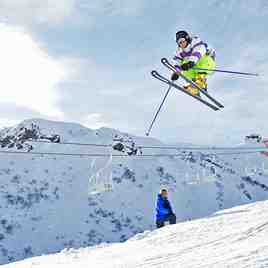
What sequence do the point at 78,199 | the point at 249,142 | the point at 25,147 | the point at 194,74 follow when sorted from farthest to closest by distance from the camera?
the point at 249,142 → the point at 25,147 → the point at 78,199 → the point at 194,74

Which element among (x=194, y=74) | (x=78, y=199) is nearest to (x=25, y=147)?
(x=78, y=199)

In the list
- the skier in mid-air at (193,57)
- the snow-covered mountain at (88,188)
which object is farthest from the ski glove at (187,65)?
the snow-covered mountain at (88,188)

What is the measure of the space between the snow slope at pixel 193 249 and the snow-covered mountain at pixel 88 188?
1263 inches

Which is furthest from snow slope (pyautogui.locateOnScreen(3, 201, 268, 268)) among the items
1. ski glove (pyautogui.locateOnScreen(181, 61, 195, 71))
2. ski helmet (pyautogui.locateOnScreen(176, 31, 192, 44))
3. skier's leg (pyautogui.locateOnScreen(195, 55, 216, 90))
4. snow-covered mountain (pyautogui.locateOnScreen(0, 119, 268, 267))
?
snow-covered mountain (pyautogui.locateOnScreen(0, 119, 268, 267))

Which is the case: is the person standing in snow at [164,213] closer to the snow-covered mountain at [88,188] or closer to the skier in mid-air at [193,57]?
the skier in mid-air at [193,57]

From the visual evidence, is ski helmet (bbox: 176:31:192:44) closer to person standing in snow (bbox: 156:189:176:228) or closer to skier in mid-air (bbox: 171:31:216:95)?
skier in mid-air (bbox: 171:31:216:95)

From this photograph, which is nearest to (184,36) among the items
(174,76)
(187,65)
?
(187,65)

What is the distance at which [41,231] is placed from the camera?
4422 cm

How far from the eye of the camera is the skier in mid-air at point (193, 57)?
33.7 feet

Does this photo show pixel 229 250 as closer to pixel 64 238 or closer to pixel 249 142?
pixel 64 238

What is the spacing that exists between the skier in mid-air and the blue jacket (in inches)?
94.0

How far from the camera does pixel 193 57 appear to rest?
33.7ft

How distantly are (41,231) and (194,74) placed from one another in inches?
1414

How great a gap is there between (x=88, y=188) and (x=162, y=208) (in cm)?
4352
